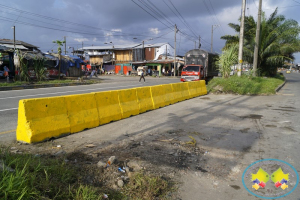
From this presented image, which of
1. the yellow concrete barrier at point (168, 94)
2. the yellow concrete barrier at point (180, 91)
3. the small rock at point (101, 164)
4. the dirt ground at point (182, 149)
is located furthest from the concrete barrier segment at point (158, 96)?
the small rock at point (101, 164)

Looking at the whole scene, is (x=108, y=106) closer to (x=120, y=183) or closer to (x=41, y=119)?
(x=41, y=119)

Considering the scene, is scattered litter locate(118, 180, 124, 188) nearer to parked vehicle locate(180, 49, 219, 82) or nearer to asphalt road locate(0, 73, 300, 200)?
asphalt road locate(0, 73, 300, 200)

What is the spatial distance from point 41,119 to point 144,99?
4228 millimetres

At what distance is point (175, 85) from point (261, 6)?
14538 mm

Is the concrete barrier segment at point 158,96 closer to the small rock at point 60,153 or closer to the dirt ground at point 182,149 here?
the dirt ground at point 182,149

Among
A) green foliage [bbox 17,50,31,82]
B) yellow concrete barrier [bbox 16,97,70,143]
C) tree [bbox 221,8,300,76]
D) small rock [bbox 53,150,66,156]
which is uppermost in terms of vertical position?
tree [bbox 221,8,300,76]

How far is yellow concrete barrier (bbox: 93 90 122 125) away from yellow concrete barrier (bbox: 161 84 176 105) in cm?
334

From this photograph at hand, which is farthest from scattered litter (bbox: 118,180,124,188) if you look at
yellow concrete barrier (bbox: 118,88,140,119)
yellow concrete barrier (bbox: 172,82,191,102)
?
yellow concrete barrier (bbox: 172,82,191,102)

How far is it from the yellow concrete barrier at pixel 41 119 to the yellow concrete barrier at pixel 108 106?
3.73 ft

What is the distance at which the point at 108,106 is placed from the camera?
22.6 ft

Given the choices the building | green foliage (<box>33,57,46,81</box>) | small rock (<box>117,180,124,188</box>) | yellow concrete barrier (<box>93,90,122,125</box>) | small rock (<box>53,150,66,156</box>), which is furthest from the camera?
the building

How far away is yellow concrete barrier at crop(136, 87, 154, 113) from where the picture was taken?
330 inches

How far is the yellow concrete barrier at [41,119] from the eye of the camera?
4.85 m

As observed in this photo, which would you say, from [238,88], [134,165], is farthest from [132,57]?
[134,165]
